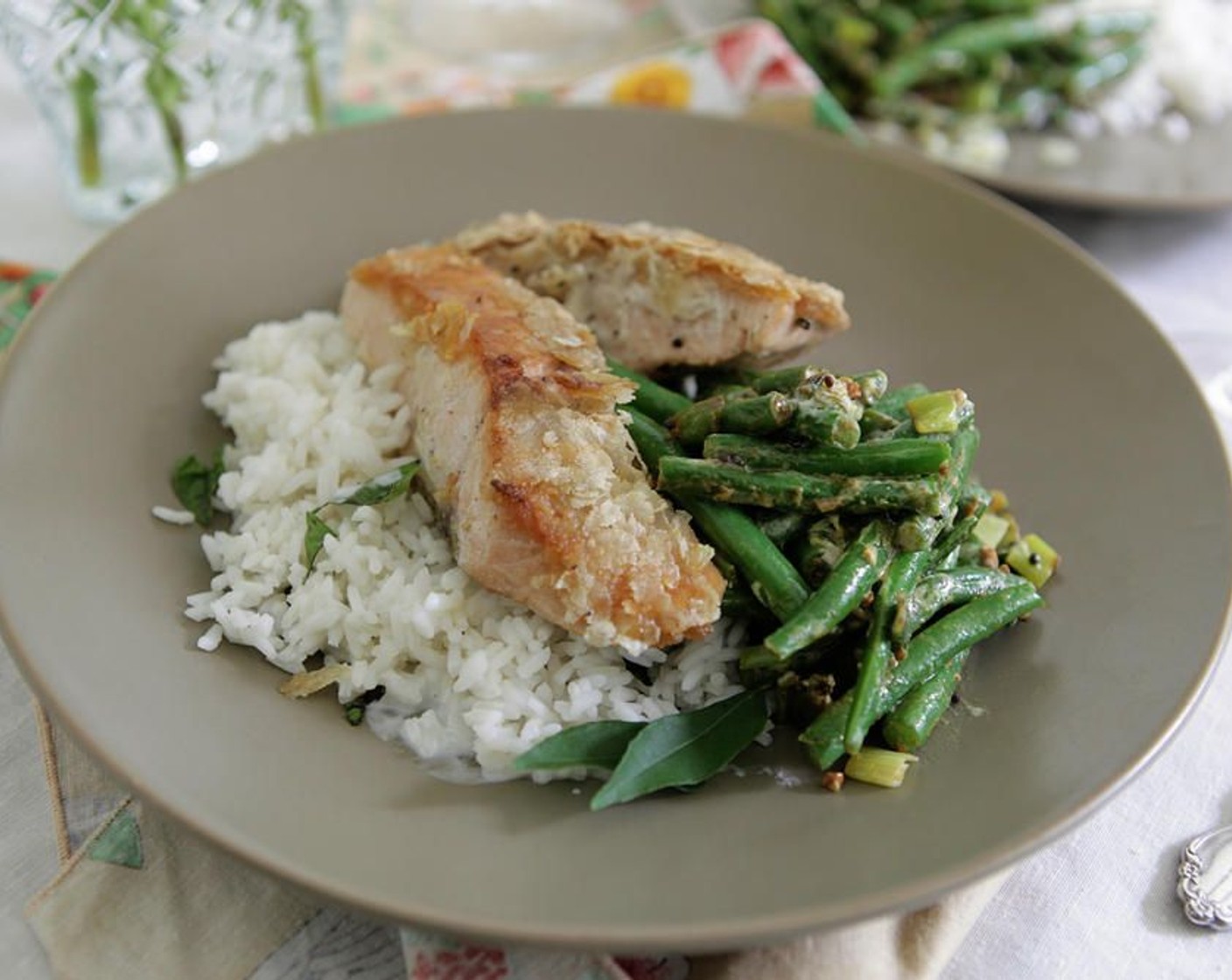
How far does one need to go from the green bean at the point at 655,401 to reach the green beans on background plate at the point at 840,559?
0.44ft

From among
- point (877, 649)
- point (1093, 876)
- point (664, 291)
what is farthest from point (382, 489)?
point (1093, 876)

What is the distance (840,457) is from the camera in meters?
3.00

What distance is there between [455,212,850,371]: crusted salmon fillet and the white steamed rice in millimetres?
680

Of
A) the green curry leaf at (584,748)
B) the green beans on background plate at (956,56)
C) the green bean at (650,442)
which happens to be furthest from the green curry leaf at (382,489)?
the green beans on background plate at (956,56)

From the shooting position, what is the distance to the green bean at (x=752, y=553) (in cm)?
287

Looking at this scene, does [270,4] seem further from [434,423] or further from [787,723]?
[787,723]

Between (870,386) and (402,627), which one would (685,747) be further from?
(870,386)

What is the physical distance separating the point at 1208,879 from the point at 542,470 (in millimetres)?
1720

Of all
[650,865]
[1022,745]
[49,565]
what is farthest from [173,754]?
[1022,745]

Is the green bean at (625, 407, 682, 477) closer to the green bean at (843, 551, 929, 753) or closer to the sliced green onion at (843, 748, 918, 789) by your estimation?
the green bean at (843, 551, 929, 753)

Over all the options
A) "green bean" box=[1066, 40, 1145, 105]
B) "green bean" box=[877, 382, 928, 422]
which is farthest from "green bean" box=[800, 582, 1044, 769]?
"green bean" box=[1066, 40, 1145, 105]

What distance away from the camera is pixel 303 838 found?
239 centimetres

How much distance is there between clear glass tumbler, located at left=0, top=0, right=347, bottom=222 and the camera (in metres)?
4.21

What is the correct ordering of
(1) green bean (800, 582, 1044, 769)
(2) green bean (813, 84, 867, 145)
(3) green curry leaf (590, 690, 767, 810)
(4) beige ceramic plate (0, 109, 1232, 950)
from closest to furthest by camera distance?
(4) beige ceramic plate (0, 109, 1232, 950), (3) green curry leaf (590, 690, 767, 810), (1) green bean (800, 582, 1044, 769), (2) green bean (813, 84, 867, 145)
